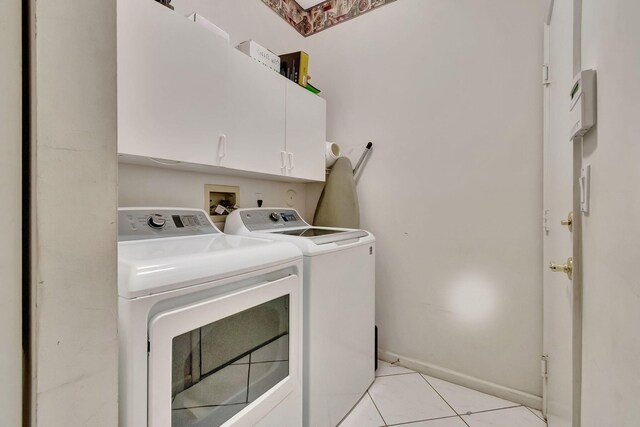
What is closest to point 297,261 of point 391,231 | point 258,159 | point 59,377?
point 258,159

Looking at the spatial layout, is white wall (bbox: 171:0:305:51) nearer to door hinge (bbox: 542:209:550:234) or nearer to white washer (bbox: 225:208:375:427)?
white washer (bbox: 225:208:375:427)

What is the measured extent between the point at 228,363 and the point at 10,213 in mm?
841

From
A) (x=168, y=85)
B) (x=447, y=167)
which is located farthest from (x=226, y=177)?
(x=447, y=167)

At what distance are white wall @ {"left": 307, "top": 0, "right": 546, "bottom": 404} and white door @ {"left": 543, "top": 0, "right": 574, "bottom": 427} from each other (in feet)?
0.45

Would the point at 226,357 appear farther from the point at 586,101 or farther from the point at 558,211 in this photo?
the point at 558,211

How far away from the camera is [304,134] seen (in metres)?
1.92

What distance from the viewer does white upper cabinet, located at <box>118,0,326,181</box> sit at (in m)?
1.07

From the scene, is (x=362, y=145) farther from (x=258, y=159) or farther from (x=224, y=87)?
(x=224, y=87)

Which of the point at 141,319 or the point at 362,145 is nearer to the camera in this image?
the point at 141,319

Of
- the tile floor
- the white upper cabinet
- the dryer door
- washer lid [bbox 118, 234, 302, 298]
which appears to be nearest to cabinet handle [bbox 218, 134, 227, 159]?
the white upper cabinet

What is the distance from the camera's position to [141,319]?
0.69 m

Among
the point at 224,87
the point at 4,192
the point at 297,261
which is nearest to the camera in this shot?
the point at 4,192

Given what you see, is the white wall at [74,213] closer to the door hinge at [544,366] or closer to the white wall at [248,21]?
the white wall at [248,21]

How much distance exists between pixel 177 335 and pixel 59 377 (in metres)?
0.41
